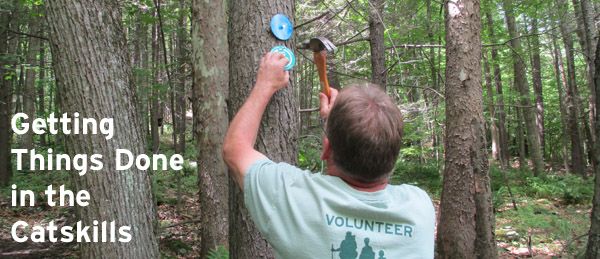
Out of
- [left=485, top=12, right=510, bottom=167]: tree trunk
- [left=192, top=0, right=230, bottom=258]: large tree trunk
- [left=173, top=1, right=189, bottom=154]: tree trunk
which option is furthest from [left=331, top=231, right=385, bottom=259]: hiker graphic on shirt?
[left=485, top=12, right=510, bottom=167]: tree trunk

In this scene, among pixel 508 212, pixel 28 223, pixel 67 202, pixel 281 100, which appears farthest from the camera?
pixel 67 202

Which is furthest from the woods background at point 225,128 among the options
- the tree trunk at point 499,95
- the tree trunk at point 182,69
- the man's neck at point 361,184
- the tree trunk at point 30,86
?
the tree trunk at point 30,86

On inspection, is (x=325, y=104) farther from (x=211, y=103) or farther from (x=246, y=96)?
(x=211, y=103)

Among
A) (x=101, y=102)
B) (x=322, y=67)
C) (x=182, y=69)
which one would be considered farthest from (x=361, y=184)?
(x=182, y=69)

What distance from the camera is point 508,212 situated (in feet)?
29.9

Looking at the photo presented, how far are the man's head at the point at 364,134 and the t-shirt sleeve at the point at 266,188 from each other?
0.66ft

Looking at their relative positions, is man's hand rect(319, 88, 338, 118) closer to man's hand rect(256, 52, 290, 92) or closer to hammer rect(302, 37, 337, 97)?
hammer rect(302, 37, 337, 97)

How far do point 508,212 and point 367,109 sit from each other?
9.32 m

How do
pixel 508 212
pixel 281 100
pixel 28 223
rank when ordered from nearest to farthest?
1. pixel 281 100
2. pixel 28 223
3. pixel 508 212

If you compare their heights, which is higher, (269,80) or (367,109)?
(269,80)

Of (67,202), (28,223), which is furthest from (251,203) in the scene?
(67,202)

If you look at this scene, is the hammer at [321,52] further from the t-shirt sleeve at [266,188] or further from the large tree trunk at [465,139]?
the large tree trunk at [465,139]

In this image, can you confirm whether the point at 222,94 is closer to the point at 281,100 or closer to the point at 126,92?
the point at 126,92

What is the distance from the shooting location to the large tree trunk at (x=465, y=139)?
16.9 ft
